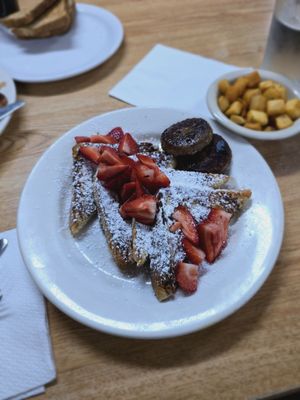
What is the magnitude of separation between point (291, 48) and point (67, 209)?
91 centimetres

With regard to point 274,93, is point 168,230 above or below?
below

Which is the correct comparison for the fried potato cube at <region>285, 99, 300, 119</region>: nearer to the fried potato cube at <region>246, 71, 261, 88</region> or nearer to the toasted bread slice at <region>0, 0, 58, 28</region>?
the fried potato cube at <region>246, 71, 261, 88</region>

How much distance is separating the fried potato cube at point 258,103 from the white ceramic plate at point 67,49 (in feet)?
2.11

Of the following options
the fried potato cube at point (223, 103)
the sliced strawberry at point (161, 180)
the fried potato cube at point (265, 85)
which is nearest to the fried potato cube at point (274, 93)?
the fried potato cube at point (265, 85)

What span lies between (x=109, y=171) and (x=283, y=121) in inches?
21.4

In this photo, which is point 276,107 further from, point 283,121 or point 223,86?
point 223,86

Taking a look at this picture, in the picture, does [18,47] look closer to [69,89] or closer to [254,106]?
[69,89]

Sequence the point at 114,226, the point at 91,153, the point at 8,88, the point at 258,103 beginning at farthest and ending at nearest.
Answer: the point at 8,88
the point at 258,103
the point at 91,153
the point at 114,226

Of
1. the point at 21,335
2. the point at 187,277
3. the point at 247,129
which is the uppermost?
the point at 247,129

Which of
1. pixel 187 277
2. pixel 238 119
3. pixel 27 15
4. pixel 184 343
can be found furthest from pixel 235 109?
pixel 27 15

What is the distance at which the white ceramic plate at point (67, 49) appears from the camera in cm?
149

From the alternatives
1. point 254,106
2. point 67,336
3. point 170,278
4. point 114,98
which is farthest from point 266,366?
point 114,98

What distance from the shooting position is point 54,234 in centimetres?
98

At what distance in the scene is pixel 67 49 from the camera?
1.60 m
